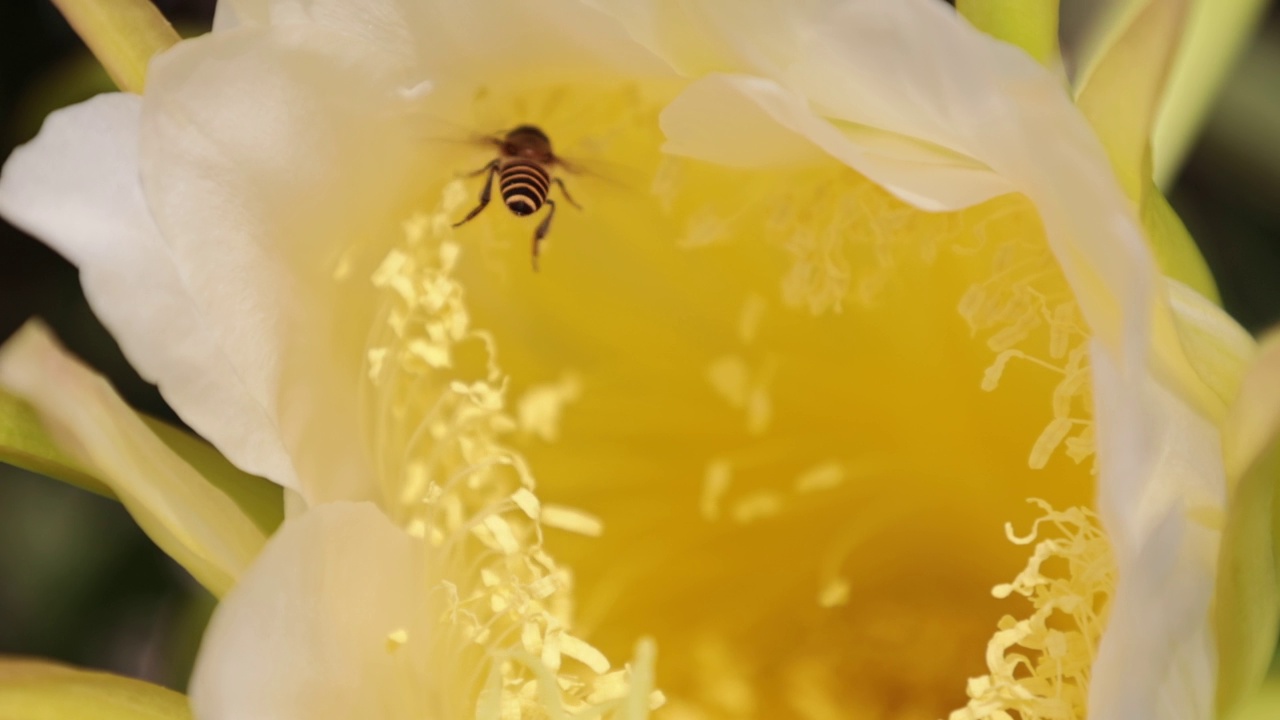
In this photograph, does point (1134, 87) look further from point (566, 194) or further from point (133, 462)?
point (133, 462)

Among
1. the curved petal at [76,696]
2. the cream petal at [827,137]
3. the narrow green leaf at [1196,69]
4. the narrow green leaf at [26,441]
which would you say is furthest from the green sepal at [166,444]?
the narrow green leaf at [1196,69]

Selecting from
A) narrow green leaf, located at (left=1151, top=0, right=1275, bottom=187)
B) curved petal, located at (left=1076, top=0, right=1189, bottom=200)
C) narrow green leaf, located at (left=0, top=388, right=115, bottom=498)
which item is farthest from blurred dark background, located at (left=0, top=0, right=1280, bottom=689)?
curved petal, located at (left=1076, top=0, right=1189, bottom=200)

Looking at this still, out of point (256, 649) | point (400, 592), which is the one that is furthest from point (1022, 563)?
point (256, 649)

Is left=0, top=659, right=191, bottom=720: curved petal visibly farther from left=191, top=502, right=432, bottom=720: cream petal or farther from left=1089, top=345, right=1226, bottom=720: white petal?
left=1089, top=345, right=1226, bottom=720: white petal

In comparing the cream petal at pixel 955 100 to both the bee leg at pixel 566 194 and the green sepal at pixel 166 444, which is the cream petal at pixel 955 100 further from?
the green sepal at pixel 166 444

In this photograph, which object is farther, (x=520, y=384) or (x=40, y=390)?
(x=520, y=384)

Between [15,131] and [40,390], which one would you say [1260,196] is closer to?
[40,390]

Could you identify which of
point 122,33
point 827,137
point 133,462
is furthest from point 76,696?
point 827,137
